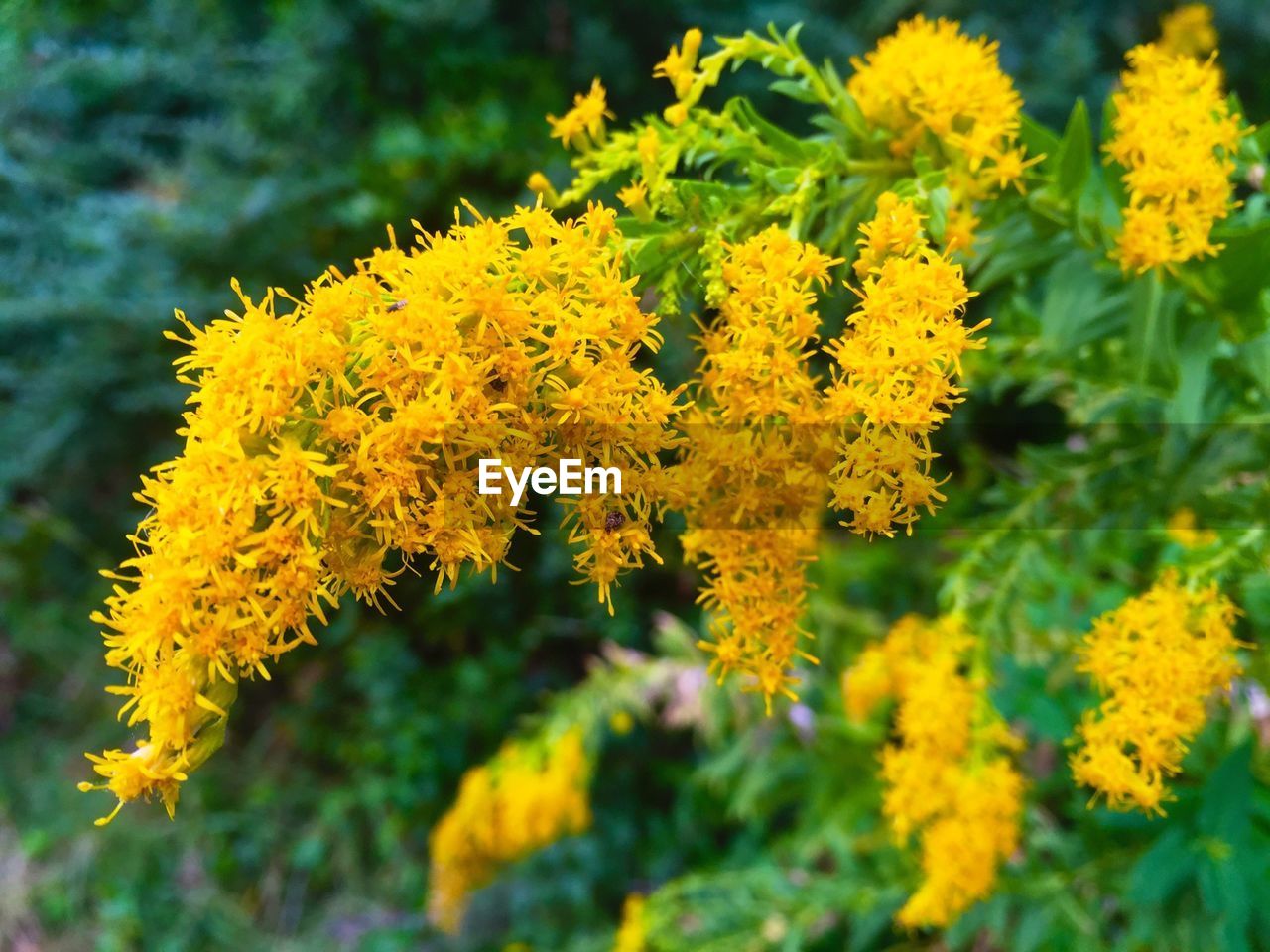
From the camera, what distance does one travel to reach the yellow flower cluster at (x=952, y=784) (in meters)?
1.57

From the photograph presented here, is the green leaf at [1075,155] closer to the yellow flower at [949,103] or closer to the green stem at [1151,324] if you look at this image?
the yellow flower at [949,103]

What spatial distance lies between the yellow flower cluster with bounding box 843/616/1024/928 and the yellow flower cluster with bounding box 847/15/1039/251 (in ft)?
2.37

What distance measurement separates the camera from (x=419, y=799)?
131 inches

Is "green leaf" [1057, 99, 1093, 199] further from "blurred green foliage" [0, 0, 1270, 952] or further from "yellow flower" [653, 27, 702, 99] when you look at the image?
"blurred green foliage" [0, 0, 1270, 952]

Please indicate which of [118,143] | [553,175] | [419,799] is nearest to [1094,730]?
[553,175]

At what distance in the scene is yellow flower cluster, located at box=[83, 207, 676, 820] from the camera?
921mm

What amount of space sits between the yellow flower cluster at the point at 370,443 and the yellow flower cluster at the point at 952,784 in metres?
0.88

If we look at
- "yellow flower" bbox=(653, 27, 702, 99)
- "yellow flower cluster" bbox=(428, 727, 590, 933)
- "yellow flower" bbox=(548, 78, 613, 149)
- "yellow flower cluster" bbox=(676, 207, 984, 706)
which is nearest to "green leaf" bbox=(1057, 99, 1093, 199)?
"yellow flower cluster" bbox=(676, 207, 984, 706)

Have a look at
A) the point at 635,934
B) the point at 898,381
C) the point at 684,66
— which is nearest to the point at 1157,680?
the point at 898,381

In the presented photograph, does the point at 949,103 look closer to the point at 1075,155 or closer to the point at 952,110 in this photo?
the point at 952,110

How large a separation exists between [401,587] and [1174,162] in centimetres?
290

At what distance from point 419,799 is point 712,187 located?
2.79m

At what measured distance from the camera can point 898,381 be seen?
96 centimetres

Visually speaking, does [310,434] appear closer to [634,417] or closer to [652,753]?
[634,417]
